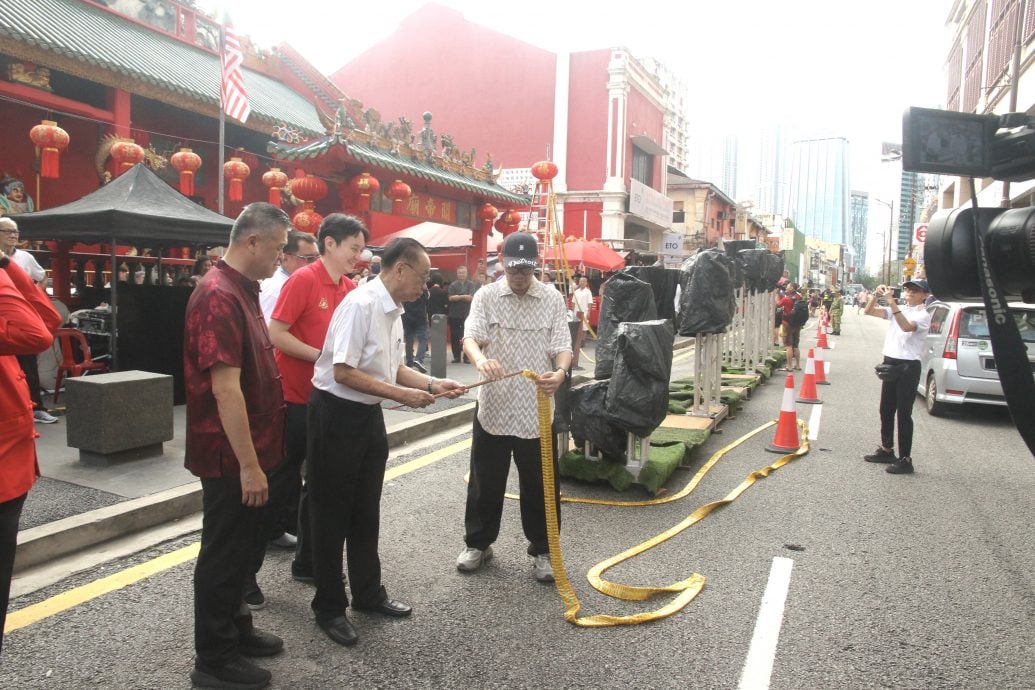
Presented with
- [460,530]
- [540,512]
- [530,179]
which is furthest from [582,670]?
[530,179]

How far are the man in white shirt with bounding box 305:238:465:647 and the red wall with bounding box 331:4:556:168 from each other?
93.5ft

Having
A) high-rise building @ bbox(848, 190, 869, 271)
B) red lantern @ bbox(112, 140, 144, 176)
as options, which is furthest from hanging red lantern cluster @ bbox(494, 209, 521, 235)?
Result: high-rise building @ bbox(848, 190, 869, 271)

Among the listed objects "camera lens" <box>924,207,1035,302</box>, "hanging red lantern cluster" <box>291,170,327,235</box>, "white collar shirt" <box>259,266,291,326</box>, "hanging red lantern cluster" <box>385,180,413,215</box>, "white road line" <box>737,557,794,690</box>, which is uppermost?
"hanging red lantern cluster" <box>385,180,413,215</box>

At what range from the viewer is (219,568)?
276cm

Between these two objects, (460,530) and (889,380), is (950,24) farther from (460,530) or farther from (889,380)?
(460,530)

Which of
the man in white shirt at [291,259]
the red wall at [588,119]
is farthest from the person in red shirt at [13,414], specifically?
the red wall at [588,119]

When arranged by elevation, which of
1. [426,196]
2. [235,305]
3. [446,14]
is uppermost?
[446,14]

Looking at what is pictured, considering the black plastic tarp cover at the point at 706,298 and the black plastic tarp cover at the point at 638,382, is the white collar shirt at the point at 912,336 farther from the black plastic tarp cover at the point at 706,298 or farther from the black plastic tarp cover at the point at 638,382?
the black plastic tarp cover at the point at 638,382

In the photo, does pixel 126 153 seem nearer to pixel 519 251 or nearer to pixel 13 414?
pixel 519 251

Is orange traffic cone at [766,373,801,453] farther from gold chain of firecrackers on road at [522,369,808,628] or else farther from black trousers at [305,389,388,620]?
black trousers at [305,389,388,620]

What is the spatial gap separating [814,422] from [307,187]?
8.68 metres

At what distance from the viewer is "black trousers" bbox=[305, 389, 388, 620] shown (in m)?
3.21

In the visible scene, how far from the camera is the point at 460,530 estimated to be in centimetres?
470

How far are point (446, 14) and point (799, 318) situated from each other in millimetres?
22793
